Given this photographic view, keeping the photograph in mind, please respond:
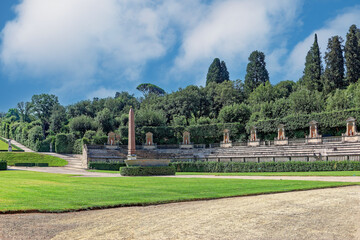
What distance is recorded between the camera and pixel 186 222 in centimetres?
977

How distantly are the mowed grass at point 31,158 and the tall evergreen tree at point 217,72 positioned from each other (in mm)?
62202

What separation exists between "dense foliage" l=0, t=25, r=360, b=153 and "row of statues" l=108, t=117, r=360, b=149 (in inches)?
122

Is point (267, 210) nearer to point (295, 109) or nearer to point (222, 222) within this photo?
point (222, 222)

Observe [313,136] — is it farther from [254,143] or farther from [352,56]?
[352,56]

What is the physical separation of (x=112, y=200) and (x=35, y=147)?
64.9m

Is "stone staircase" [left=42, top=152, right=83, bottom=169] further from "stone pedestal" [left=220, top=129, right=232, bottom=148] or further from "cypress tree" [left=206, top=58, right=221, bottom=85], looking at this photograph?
"cypress tree" [left=206, top=58, right=221, bottom=85]

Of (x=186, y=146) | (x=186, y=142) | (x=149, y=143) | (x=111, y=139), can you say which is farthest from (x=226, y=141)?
(x=111, y=139)

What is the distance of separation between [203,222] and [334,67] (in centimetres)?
7115

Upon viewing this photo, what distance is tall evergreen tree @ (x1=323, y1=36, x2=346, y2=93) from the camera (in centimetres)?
7144

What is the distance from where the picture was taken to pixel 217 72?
360 ft

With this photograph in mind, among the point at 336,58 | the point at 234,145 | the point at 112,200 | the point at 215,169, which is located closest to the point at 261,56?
the point at 336,58

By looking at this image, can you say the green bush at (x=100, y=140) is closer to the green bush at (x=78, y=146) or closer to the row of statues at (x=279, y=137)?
the row of statues at (x=279, y=137)

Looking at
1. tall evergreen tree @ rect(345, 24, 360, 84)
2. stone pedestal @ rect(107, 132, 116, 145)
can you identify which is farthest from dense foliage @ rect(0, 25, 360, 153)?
stone pedestal @ rect(107, 132, 116, 145)

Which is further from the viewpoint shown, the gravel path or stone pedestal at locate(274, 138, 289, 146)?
stone pedestal at locate(274, 138, 289, 146)
